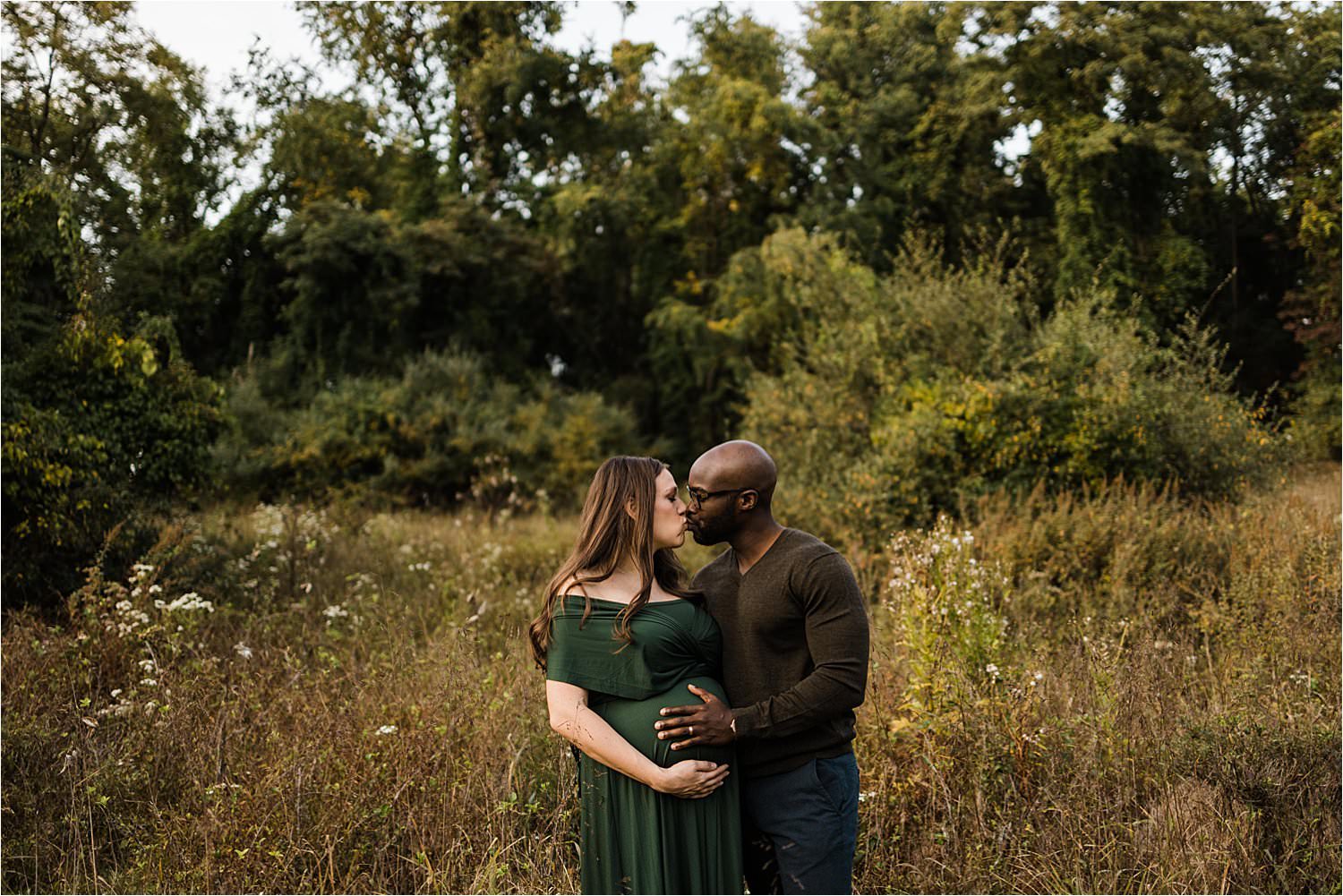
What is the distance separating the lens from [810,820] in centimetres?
272

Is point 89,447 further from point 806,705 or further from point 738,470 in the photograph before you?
point 806,705

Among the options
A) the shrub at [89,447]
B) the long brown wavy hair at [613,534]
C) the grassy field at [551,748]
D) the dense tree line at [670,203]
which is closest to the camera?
the long brown wavy hair at [613,534]

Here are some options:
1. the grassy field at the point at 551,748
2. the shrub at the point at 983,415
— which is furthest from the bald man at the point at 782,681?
the shrub at the point at 983,415

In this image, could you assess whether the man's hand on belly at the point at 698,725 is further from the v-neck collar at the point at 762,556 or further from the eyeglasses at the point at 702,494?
the eyeglasses at the point at 702,494

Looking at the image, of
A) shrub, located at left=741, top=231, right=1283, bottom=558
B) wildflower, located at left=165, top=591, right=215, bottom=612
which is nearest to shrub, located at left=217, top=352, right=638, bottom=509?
shrub, located at left=741, top=231, right=1283, bottom=558

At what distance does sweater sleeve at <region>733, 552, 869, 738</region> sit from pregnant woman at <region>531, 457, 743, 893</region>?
20 cm

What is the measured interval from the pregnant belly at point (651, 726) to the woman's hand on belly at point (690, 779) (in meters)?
0.04

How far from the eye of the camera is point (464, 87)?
911 inches

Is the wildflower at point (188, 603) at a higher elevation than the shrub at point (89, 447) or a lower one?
lower

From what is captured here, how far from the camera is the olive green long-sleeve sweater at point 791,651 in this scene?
8.57 feet

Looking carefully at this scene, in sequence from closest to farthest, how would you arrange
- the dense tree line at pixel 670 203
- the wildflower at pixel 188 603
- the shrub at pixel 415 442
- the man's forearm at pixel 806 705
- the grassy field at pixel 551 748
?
the man's forearm at pixel 806 705
the grassy field at pixel 551 748
the wildflower at pixel 188 603
the shrub at pixel 415 442
the dense tree line at pixel 670 203

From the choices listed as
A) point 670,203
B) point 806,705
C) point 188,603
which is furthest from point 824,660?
point 670,203

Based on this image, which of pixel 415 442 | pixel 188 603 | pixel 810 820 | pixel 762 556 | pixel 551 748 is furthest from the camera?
pixel 415 442

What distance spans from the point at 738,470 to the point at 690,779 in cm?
84
